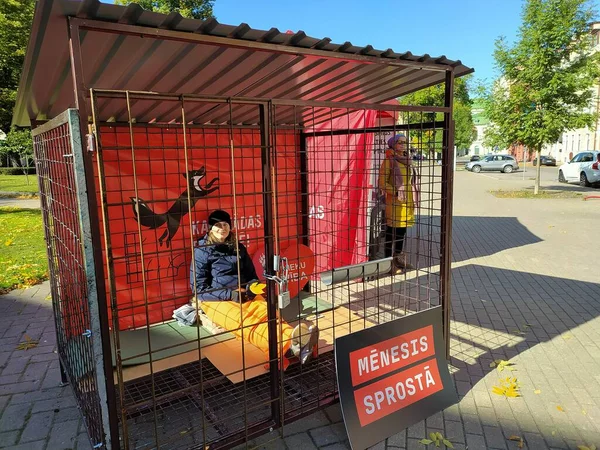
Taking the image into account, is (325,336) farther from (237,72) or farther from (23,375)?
(23,375)

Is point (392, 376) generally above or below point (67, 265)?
below

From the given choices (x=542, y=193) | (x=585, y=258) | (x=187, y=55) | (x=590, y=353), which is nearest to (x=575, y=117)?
(x=542, y=193)

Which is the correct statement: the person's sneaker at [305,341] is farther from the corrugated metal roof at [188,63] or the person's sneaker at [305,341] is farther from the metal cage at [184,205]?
the corrugated metal roof at [188,63]

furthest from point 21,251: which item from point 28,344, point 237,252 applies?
point 237,252

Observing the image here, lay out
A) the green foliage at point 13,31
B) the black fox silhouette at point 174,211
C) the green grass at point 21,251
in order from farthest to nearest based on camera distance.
A: the green foliage at point 13,31 → the green grass at point 21,251 → the black fox silhouette at point 174,211

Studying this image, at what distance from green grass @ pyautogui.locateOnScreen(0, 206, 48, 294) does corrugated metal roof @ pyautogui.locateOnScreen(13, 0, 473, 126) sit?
12.3 ft

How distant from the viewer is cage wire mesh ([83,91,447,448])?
274 centimetres

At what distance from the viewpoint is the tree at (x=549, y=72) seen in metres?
15.5

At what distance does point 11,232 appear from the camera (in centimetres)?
1115

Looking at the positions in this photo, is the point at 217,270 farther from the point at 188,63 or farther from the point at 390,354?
the point at 188,63

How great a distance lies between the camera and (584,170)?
21016 mm

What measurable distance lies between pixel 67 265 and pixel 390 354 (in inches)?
97.7

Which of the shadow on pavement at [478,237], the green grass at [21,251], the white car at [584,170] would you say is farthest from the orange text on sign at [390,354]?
the white car at [584,170]

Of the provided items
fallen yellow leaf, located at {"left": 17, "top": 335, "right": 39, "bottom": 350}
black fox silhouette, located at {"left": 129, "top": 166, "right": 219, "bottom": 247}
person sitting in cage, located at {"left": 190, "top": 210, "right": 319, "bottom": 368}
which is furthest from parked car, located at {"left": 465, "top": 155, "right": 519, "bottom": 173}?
fallen yellow leaf, located at {"left": 17, "top": 335, "right": 39, "bottom": 350}
